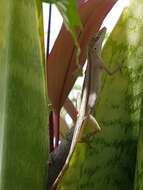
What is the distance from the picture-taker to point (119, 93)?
0.44 m

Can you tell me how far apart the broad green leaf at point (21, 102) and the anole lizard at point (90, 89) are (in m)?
0.03

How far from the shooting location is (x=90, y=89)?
48 centimetres

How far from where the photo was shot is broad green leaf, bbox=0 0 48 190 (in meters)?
0.37

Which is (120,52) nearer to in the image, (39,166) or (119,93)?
(119,93)

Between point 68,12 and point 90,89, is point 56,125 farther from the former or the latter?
point 68,12

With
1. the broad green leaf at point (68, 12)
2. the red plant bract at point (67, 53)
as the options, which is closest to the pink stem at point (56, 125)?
the red plant bract at point (67, 53)

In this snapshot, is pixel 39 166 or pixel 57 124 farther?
pixel 57 124

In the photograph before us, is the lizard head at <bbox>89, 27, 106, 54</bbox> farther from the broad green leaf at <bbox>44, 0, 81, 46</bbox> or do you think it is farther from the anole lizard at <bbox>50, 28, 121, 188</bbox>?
the broad green leaf at <bbox>44, 0, 81, 46</bbox>

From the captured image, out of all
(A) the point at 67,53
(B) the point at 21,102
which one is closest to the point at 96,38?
(A) the point at 67,53

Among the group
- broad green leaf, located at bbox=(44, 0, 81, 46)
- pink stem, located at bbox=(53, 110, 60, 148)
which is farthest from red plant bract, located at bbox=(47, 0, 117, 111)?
broad green leaf, located at bbox=(44, 0, 81, 46)

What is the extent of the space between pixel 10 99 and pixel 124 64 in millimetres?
131

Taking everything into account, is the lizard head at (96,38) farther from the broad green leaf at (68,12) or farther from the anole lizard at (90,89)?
the broad green leaf at (68,12)

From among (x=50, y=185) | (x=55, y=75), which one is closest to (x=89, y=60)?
(x=55, y=75)

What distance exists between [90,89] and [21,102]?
12 centimetres
